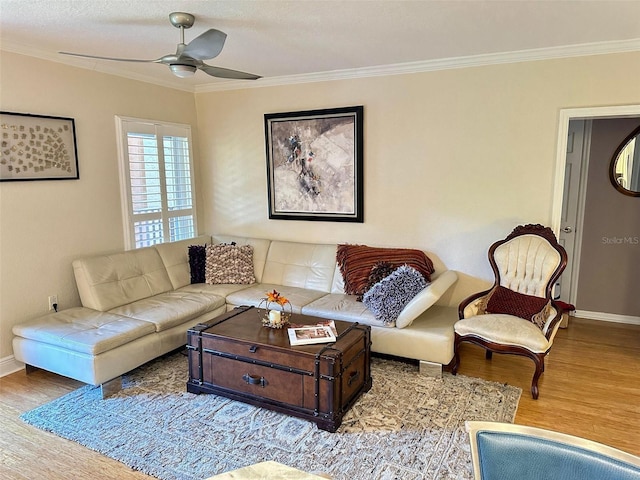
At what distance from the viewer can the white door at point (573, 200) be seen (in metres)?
4.61

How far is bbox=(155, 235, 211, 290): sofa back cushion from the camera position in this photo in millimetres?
4465

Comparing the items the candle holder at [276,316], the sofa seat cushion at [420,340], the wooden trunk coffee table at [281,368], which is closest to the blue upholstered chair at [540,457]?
the wooden trunk coffee table at [281,368]

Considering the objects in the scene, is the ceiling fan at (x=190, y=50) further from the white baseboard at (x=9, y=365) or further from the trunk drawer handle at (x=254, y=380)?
the white baseboard at (x=9, y=365)

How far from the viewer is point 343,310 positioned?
12.3 ft

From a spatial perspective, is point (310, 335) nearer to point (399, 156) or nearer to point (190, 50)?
point (190, 50)

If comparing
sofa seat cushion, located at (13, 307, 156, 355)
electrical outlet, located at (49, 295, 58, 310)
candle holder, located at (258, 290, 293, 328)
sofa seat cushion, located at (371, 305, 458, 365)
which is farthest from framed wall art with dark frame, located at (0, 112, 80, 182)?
sofa seat cushion, located at (371, 305, 458, 365)

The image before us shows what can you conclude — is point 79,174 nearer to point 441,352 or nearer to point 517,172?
point 441,352

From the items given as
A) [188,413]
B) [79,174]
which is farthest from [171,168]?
[188,413]

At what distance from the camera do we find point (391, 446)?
2566 mm

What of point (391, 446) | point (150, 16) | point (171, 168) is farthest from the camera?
point (171, 168)

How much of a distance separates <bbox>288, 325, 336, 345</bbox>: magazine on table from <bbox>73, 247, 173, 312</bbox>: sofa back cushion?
175 cm

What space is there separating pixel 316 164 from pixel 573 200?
2778 millimetres

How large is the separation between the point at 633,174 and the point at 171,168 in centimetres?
484

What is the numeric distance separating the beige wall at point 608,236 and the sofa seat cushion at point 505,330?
2.01 metres
